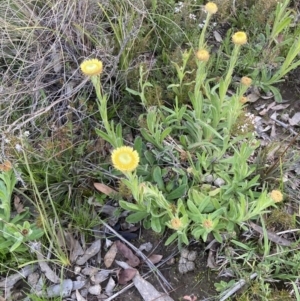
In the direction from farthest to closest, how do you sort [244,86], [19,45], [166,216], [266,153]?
[19,45] → [266,153] → [166,216] → [244,86]

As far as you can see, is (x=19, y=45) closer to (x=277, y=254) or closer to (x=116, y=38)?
(x=116, y=38)

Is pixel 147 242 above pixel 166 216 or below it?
below

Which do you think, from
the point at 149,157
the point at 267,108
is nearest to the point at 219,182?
the point at 149,157

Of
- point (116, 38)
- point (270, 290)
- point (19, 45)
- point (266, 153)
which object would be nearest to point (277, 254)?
point (270, 290)

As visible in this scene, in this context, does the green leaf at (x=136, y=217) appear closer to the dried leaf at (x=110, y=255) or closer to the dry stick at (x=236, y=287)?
the dried leaf at (x=110, y=255)

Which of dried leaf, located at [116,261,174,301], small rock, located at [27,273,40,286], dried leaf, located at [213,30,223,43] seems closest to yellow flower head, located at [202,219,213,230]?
dried leaf, located at [116,261,174,301]
